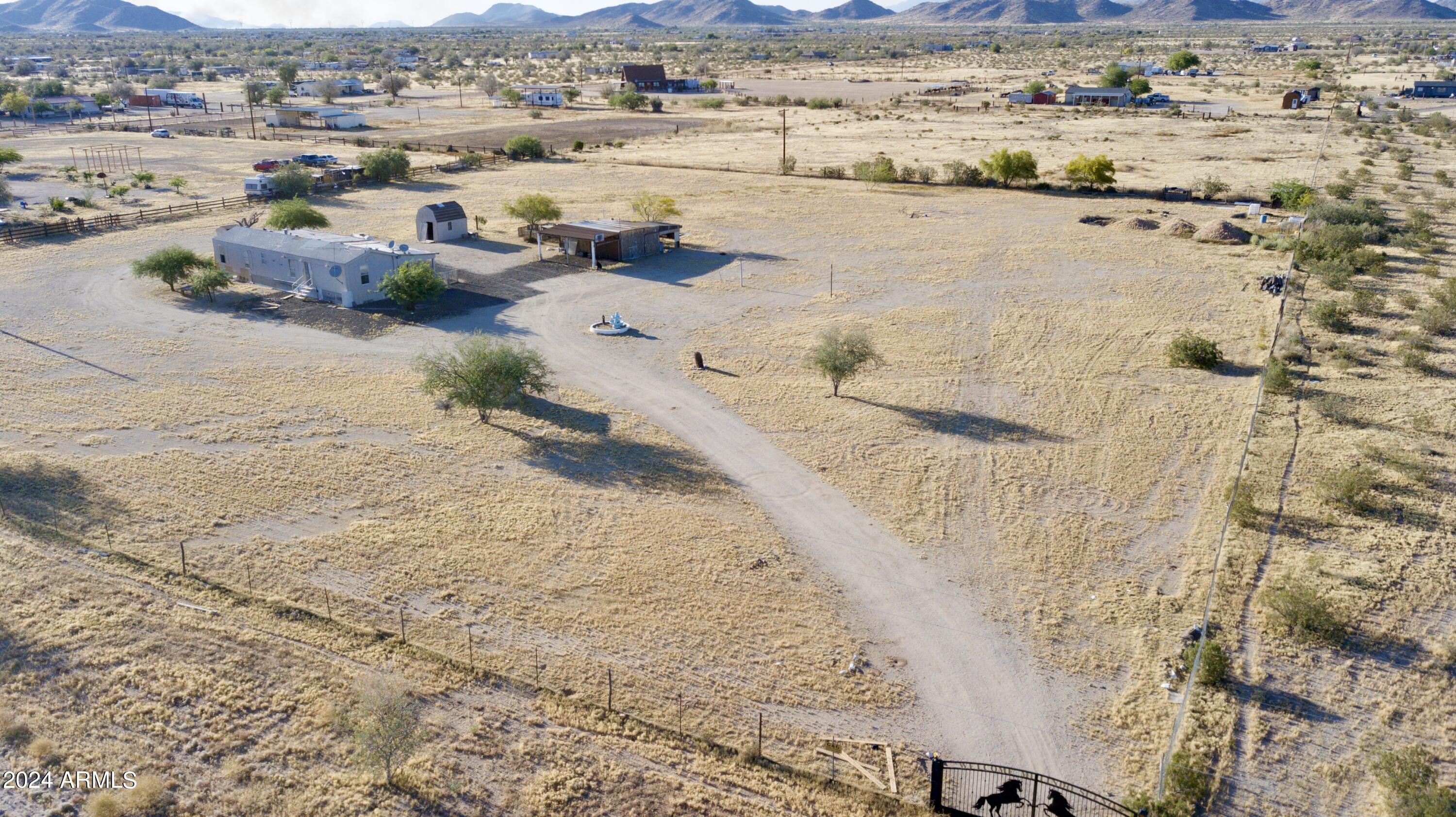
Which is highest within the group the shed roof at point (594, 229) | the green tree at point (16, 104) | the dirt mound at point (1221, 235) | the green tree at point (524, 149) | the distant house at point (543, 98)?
the distant house at point (543, 98)

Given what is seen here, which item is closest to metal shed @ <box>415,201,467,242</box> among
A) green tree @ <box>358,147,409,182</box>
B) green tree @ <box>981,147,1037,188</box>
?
green tree @ <box>358,147,409,182</box>

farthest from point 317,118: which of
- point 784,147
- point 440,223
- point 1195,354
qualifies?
point 1195,354

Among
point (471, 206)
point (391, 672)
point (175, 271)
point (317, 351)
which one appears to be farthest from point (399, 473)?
point (471, 206)

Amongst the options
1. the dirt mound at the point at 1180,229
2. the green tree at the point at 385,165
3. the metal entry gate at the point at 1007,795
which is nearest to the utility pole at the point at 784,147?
the green tree at the point at 385,165

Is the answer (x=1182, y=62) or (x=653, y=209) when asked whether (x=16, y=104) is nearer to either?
(x=653, y=209)

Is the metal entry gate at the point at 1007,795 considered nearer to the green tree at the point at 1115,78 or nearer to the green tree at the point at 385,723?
the green tree at the point at 385,723

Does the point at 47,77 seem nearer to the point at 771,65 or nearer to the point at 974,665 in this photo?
the point at 771,65

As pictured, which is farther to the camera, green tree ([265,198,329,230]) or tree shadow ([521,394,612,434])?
green tree ([265,198,329,230])

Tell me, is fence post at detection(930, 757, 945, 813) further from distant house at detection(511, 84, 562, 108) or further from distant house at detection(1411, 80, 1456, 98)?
distant house at detection(1411, 80, 1456, 98)
